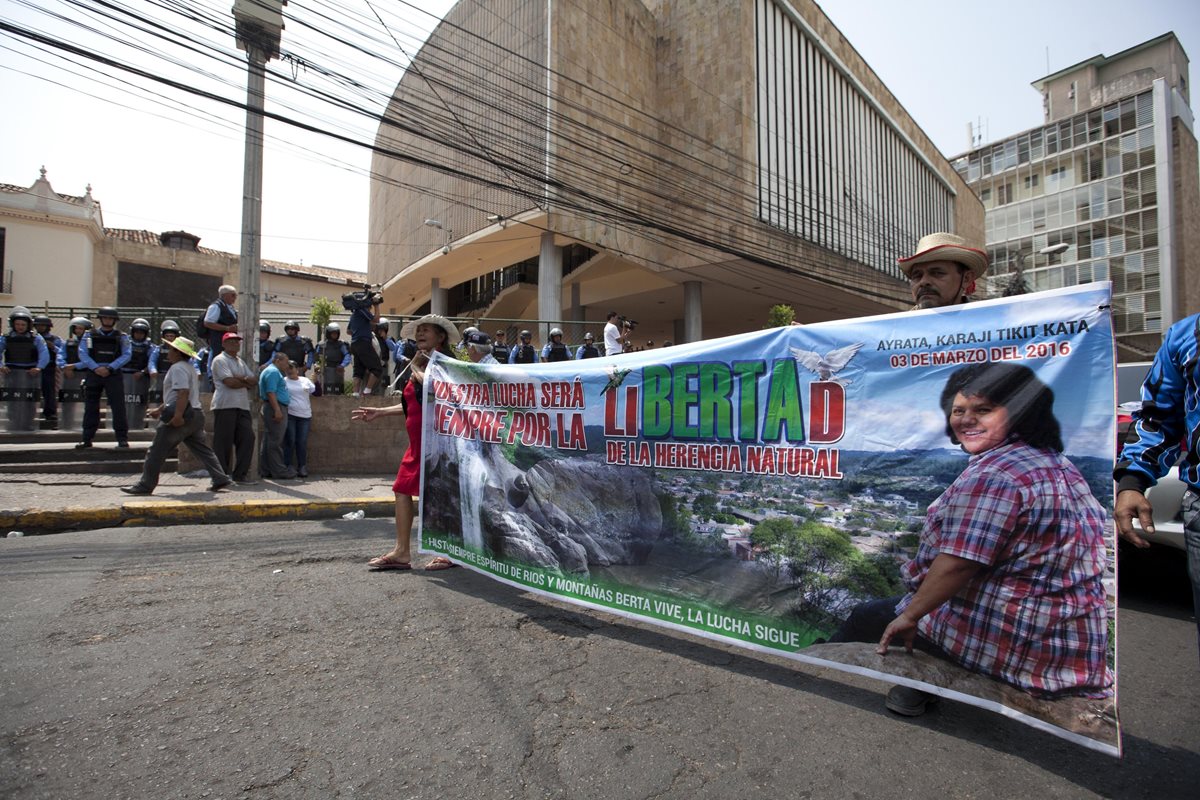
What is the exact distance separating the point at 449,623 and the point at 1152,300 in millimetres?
64106

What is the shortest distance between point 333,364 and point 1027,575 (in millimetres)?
10419

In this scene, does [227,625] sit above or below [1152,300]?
below

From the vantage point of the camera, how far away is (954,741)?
2305mm

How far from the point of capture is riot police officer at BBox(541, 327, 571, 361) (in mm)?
12023

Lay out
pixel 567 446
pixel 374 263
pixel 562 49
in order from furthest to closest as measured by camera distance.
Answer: pixel 374 263 < pixel 562 49 < pixel 567 446

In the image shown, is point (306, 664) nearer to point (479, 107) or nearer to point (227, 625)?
point (227, 625)

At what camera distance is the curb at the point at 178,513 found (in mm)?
5543

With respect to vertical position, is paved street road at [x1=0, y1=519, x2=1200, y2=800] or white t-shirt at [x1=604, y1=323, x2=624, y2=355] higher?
white t-shirt at [x1=604, y1=323, x2=624, y2=355]

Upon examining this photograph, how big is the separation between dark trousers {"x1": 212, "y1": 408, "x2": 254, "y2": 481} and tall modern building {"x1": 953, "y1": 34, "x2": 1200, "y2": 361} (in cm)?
5282

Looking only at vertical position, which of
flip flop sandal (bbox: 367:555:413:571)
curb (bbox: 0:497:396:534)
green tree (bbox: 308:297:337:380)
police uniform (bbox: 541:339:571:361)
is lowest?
flip flop sandal (bbox: 367:555:413:571)

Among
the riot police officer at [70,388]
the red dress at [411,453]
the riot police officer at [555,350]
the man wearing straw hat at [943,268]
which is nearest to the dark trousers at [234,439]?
the red dress at [411,453]

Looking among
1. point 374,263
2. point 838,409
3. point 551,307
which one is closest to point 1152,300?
point 551,307

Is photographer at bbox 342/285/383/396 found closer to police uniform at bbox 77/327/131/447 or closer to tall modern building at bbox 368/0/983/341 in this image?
police uniform at bbox 77/327/131/447

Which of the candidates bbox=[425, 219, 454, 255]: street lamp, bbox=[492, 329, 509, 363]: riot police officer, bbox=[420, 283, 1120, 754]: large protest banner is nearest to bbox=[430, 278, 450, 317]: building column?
bbox=[425, 219, 454, 255]: street lamp
